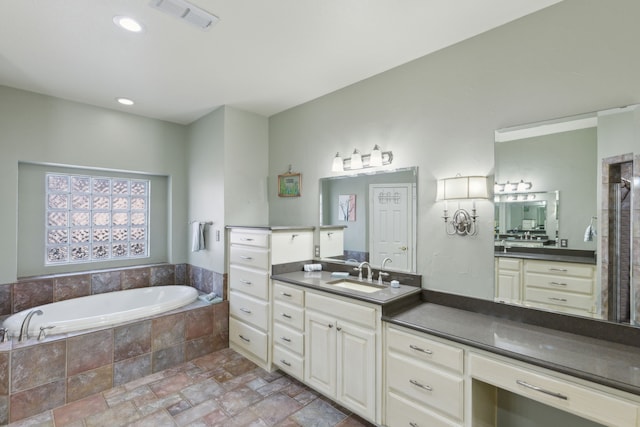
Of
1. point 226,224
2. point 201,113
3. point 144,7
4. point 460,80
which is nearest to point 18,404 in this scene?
point 226,224

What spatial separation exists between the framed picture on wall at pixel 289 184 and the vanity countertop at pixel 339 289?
3.22 feet

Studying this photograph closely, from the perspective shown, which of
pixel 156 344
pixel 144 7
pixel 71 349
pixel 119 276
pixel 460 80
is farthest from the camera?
pixel 119 276

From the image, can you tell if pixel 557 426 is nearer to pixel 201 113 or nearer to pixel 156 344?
pixel 156 344

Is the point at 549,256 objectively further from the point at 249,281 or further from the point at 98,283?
the point at 98,283

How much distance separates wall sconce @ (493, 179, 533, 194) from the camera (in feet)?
6.32

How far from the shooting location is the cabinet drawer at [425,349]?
1636mm

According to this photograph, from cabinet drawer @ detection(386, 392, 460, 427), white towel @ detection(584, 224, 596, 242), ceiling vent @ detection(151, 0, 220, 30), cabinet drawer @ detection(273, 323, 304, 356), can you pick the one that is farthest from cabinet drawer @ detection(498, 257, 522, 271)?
ceiling vent @ detection(151, 0, 220, 30)

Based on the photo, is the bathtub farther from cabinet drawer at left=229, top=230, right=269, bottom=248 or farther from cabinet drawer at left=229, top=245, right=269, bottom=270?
cabinet drawer at left=229, top=230, right=269, bottom=248

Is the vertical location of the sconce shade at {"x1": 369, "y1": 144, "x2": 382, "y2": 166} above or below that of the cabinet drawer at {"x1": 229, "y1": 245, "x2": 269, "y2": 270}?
above

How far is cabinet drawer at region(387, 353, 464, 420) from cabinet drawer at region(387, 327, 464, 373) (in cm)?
5

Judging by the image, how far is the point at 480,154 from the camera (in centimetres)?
208

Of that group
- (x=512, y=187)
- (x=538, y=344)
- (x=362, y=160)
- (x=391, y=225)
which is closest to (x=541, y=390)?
(x=538, y=344)

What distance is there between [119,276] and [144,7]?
3.05m

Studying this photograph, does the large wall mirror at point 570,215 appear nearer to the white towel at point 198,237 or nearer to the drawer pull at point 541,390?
the drawer pull at point 541,390
